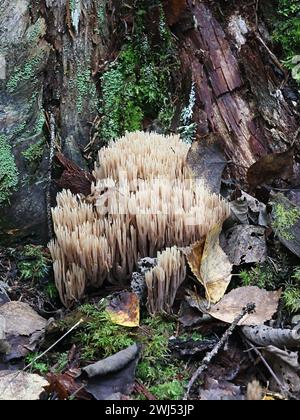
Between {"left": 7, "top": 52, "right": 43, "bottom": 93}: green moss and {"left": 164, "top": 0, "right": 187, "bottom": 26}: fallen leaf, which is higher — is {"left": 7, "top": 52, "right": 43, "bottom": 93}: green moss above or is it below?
below

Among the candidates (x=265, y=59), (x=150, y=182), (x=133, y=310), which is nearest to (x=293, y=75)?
(x=265, y=59)

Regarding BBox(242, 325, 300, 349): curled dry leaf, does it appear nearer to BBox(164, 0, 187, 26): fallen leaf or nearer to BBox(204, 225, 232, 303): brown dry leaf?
BBox(204, 225, 232, 303): brown dry leaf

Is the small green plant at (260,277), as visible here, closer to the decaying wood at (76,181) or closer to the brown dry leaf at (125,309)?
the brown dry leaf at (125,309)

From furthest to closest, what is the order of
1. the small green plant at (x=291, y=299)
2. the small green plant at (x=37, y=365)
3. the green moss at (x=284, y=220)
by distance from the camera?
the green moss at (x=284, y=220)
the small green plant at (x=291, y=299)
the small green plant at (x=37, y=365)

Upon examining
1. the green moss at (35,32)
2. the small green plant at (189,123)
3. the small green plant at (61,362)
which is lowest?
the small green plant at (61,362)

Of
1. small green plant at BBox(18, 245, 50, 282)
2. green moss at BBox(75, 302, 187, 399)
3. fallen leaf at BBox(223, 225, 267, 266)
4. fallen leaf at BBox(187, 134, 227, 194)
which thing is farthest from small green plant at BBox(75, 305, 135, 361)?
fallen leaf at BBox(187, 134, 227, 194)

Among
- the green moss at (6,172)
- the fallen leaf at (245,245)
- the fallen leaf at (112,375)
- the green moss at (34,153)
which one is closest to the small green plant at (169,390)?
the fallen leaf at (112,375)
